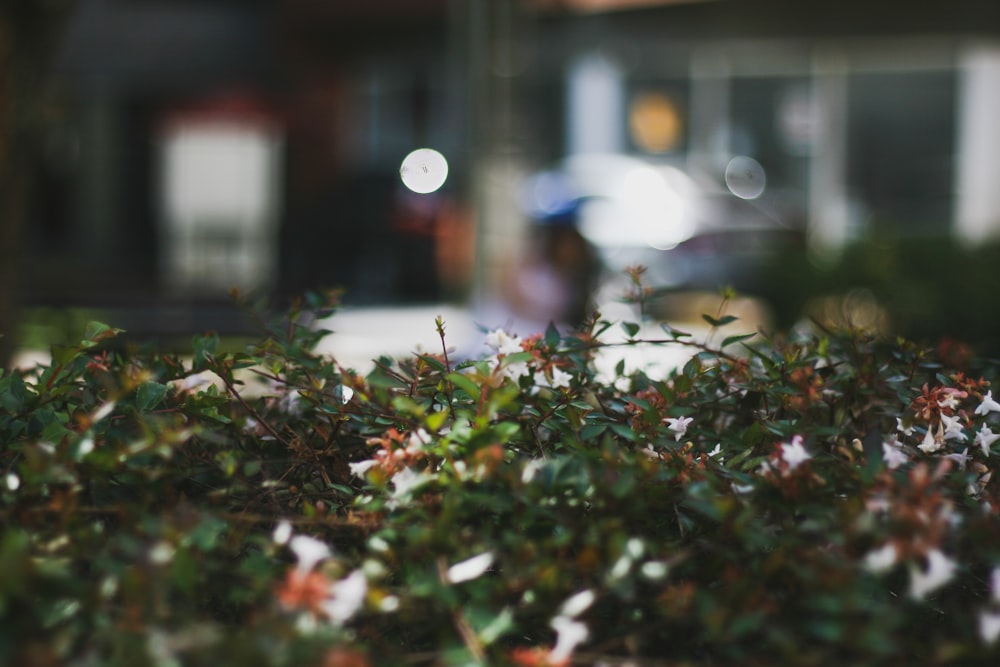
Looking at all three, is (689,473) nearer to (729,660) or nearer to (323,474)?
(729,660)

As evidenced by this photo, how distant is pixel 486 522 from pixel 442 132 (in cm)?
1975

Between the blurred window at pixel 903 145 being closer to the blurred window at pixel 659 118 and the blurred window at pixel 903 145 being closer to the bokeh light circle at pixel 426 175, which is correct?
the blurred window at pixel 659 118

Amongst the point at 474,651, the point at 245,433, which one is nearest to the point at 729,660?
the point at 474,651

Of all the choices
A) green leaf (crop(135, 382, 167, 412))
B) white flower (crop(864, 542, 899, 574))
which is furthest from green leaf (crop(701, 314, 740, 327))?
green leaf (crop(135, 382, 167, 412))

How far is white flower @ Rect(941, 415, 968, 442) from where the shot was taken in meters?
2.08

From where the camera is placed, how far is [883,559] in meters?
1.60

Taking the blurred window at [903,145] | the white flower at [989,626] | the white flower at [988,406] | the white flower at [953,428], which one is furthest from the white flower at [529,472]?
the blurred window at [903,145]

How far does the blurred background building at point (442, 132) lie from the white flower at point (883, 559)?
587 inches

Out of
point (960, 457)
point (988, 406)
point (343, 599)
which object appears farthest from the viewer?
point (988, 406)

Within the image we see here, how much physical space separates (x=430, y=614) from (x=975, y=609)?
695 mm

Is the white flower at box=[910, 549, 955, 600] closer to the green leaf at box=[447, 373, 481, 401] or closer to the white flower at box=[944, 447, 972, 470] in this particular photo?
the white flower at box=[944, 447, 972, 470]

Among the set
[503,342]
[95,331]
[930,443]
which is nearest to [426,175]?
[503,342]

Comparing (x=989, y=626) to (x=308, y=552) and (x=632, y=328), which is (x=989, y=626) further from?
(x=632, y=328)

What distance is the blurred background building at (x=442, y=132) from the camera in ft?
60.7
